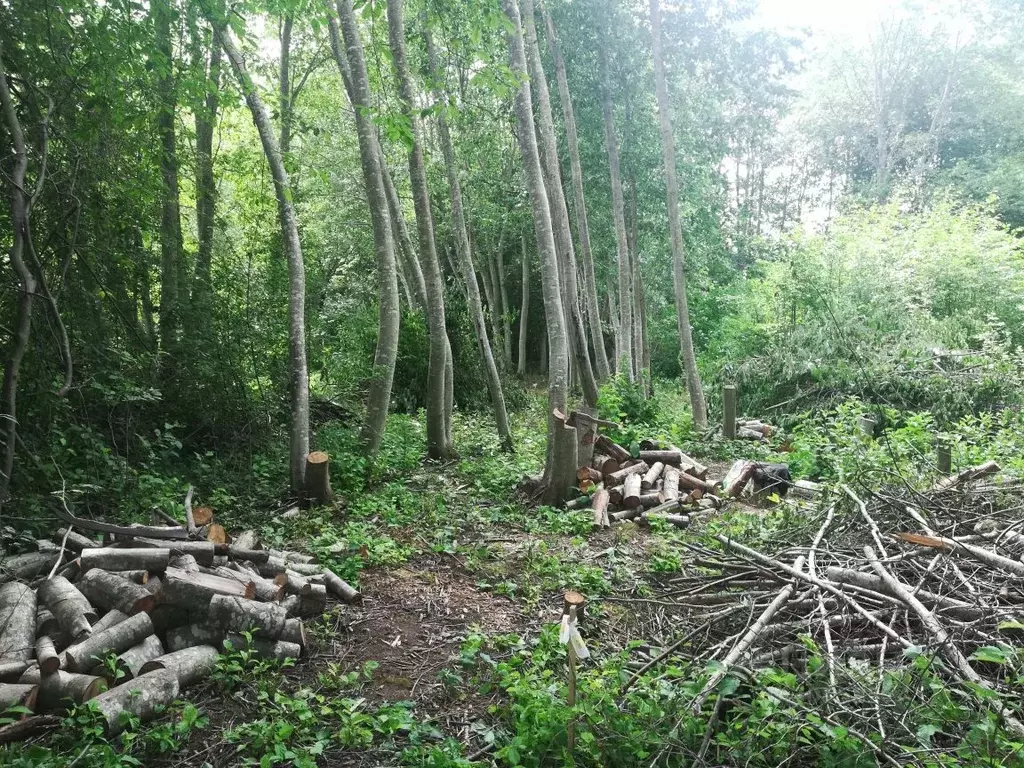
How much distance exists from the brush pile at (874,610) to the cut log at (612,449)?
341 cm

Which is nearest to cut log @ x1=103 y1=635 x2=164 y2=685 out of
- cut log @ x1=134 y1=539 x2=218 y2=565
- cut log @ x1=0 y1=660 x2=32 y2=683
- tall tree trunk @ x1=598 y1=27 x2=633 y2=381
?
cut log @ x1=0 y1=660 x2=32 y2=683

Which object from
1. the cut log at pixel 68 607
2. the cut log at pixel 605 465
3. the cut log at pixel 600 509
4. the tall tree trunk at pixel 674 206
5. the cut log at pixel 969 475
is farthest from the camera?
the tall tree trunk at pixel 674 206

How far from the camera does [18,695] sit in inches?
137

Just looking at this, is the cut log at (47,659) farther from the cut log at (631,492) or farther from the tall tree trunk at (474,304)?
the tall tree trunk at (474,304)

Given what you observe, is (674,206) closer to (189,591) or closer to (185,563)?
(185,563)

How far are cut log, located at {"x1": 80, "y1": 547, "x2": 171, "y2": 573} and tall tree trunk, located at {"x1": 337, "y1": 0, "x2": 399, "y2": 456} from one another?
4.28 metres

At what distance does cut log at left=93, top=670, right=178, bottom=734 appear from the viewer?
3.42 meters

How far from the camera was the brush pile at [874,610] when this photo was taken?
2994 mm

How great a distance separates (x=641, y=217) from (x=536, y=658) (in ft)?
46.0

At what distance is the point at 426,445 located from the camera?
1008 centimetres

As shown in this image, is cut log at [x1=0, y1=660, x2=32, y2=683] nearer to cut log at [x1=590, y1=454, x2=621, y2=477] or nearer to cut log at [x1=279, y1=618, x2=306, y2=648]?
cut log at [x1=279, y1=618, x2=306, y2=648]

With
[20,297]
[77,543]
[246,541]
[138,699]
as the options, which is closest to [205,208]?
[246,541]

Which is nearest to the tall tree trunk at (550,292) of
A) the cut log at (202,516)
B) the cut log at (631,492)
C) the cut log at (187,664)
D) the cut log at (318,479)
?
the cut log at (631,492)

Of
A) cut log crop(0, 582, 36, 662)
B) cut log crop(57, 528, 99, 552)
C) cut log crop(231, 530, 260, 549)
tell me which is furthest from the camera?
cut log crop(231, 530, 260, 549)
